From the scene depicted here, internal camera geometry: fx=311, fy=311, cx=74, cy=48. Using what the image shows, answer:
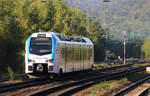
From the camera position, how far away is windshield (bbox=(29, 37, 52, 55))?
20186mm

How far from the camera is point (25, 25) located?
37594mm

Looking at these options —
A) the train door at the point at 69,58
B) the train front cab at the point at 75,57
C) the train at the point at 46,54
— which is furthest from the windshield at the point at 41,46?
the train door at the point at 69,58

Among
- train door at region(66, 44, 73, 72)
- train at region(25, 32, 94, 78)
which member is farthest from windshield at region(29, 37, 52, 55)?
train door at region(66, 44, 73, 72)

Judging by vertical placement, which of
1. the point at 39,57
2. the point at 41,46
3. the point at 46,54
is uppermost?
the point at 41,46

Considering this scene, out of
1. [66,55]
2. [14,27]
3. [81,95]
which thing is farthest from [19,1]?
[81,95]

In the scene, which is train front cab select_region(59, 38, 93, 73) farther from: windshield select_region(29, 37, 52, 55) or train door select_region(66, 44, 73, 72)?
windshield select_region(29, 37, 52, 55)

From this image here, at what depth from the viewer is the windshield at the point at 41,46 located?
20186 mm

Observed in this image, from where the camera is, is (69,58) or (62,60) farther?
(69,58)

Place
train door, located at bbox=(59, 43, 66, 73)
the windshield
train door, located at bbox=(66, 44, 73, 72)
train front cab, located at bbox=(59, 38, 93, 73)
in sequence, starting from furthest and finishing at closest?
train door, located at bbox=(66, 44, 73, 72)
train front cab, located at bbox=(59, 38, 93, 73)
train door, located at bbox=(59, 43, 66, 73)
the windshield

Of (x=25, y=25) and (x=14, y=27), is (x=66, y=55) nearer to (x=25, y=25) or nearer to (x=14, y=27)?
(x=14, y=27)

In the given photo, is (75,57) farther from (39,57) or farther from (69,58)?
(39,57)

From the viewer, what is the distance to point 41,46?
20.4 m

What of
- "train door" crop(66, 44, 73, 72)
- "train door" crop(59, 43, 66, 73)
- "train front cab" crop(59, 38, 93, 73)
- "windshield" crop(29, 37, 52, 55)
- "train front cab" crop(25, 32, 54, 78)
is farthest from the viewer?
"train door" crop(66, 44, 73, 72)

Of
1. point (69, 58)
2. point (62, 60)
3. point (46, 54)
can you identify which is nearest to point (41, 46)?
point (46, 54)
